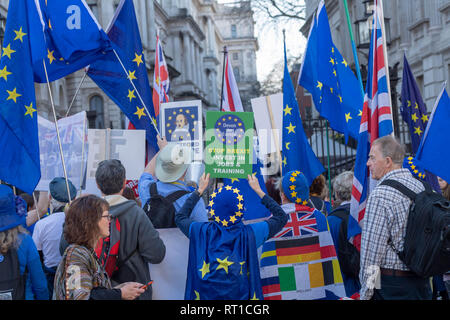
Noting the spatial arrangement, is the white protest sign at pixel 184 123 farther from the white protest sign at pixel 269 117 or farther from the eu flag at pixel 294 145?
the eu flag at pixel 294 145

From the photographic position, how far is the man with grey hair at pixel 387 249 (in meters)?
3.46

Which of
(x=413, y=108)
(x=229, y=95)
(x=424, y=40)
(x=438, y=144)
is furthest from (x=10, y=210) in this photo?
(x=424, y=40)

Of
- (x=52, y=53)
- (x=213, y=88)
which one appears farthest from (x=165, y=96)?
(x=213, y=88)

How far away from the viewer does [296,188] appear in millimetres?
4324

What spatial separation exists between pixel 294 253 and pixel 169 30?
56.8 metres

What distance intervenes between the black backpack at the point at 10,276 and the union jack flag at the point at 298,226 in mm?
1981

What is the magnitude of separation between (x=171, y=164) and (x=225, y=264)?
1.30 metres

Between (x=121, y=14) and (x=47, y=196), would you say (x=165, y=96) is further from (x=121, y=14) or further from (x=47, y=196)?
(x=47, y=196)

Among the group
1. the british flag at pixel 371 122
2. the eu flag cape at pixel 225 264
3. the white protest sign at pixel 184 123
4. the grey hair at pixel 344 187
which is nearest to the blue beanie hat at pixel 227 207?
the eu flag cape at pixel 225 264

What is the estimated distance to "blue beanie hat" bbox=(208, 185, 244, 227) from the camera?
11.9 ft

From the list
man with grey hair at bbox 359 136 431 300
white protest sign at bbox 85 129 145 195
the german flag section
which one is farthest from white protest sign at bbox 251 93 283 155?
man with grey hair at bbox 359 136 431 300

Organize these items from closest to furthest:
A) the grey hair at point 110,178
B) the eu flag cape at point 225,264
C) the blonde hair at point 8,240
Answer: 1. the blonde hair at point 8,240
2. the eu flag cape at point 225,264
3. the grey hair at point 110,178

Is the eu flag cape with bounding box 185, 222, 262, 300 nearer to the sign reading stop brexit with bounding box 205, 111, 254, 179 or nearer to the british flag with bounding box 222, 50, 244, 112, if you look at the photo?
the sign reading stop brexit with bounding box 205, 111, 254, 179

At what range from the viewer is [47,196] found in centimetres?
552
